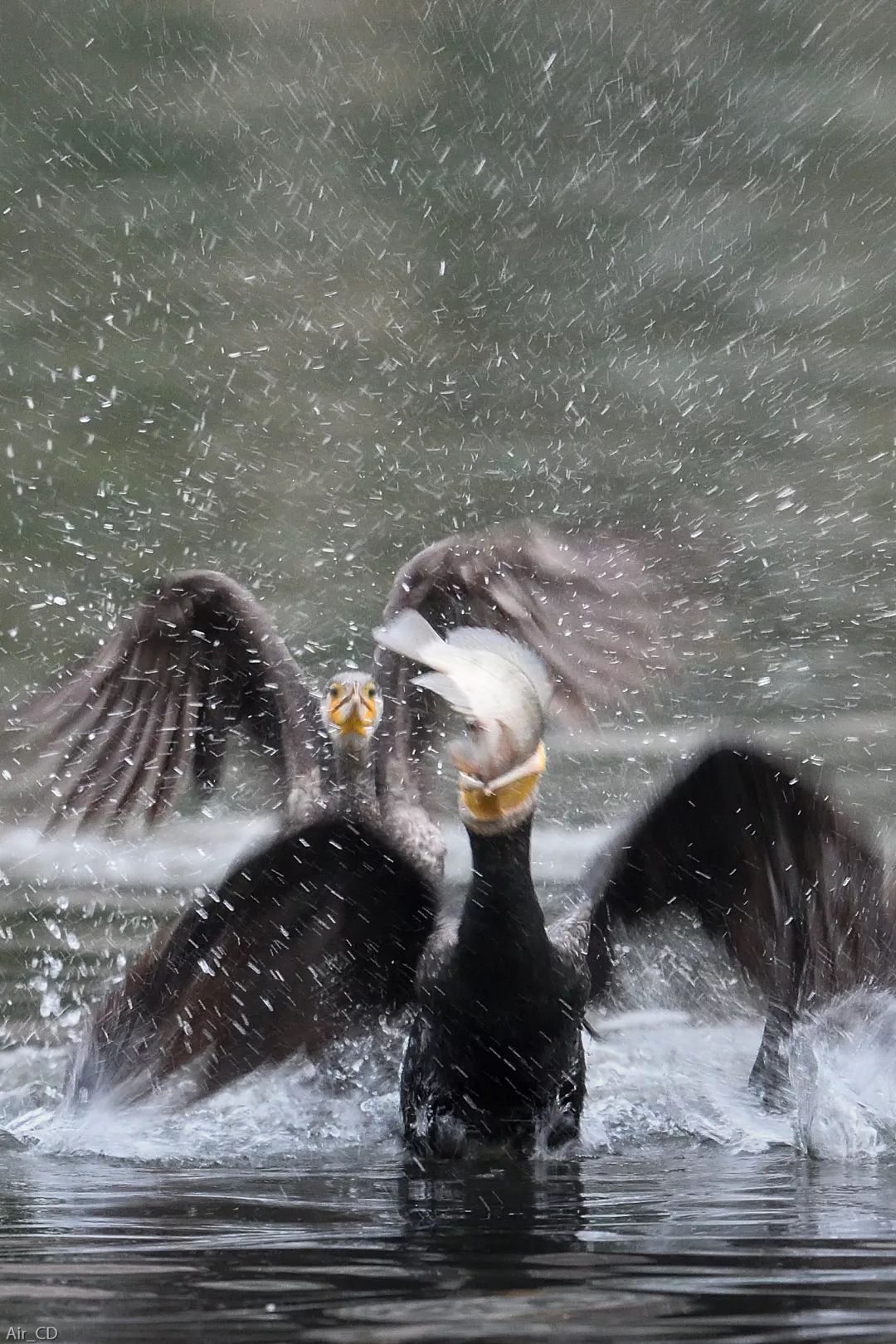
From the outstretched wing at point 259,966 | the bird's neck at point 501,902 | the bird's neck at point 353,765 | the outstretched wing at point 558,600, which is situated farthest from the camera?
the bird's neck at point 353,765

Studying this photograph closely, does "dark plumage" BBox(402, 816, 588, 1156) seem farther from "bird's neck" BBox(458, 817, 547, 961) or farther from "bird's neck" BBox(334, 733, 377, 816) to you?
"bird's neck" BBox(334, 733, 377, 816)

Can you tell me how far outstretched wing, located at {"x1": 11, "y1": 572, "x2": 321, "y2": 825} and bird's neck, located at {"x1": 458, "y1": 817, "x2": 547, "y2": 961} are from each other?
1118 mm

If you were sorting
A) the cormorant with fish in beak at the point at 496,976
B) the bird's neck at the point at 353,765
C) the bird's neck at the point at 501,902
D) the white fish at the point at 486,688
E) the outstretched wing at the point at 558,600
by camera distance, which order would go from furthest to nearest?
the bird's neck at the point at 353,765 < the outstretched wing at the point at 558,600 < the bird's neck at the point at 501,902 < the cormorant with fish in beak at the point at 496,976 < the white fish at the point at 486,688

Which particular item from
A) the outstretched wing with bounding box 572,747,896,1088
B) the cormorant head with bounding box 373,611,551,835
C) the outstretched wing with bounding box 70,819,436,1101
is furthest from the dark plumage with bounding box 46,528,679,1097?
the outstretched wing with bounding box 572,747,896,1088

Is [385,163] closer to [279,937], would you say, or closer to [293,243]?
[293,243]

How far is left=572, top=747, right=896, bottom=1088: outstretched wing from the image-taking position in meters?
3.33

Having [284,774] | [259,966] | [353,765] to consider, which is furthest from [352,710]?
[259,966]

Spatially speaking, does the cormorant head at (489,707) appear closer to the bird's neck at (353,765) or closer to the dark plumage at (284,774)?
the dark plumage at (284,774)

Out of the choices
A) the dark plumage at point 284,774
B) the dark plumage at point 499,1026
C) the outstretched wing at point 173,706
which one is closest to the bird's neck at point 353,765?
the dark plumage at point 284,774

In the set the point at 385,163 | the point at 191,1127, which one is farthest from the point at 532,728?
the point at 385,163

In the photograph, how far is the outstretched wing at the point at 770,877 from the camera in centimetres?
333

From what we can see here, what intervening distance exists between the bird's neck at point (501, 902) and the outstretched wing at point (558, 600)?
92 centimetres

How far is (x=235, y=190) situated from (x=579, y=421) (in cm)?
275

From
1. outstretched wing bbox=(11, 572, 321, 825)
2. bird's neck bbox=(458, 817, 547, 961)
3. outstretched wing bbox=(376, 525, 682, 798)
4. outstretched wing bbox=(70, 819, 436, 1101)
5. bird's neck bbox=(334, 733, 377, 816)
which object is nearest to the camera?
bird's neck bbox=(458, 817, 547, 961)
